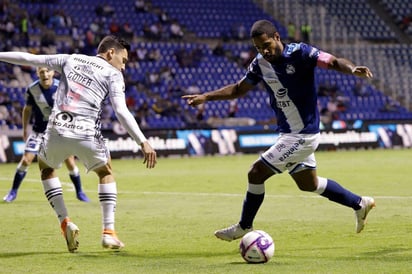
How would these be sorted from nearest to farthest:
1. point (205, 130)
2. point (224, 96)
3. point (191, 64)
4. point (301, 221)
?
1. point (224, 96)
2. point (301, 221)
3. point (205, 130)
4. point (191, 64)

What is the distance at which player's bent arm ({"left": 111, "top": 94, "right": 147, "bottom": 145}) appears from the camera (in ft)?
29.6

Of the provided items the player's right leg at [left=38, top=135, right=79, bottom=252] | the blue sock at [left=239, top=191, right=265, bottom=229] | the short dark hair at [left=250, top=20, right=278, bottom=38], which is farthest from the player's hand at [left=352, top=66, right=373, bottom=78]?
the player's right leg at [left=38, top=135, right=79, bottom=252]

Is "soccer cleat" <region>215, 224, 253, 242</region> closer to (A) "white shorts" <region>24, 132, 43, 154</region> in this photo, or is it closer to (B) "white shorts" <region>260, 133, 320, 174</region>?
(B) "white shorts" <region>260, 133, 320, 174</region>

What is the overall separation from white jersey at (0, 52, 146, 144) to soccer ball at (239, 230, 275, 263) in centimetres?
183

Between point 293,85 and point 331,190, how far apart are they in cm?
140

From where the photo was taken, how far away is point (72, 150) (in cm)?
934

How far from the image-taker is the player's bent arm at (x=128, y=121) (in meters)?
9.01

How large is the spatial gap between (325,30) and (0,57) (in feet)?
117

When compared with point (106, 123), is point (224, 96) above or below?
above

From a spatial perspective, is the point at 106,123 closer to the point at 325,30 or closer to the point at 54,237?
the point at 325,30

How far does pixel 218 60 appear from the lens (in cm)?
4097

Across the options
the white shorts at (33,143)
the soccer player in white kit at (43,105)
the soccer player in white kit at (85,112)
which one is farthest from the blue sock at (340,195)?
the white shorts at (33,143)

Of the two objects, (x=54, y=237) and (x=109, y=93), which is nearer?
(x=109, y=93)

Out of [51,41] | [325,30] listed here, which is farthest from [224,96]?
[325,30]
